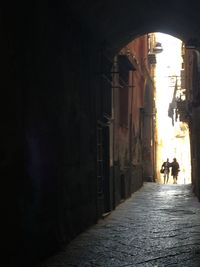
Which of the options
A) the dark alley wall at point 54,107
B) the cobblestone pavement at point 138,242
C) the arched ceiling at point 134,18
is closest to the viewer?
the dark alley wall at point 54,107

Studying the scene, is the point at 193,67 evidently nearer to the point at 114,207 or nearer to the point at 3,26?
the point at 114,207

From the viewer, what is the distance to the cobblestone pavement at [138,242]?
6141 millimetres

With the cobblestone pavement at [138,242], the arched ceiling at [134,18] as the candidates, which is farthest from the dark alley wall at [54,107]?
the cobblestone pavement at [138,242]

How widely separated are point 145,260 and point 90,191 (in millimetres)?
3496

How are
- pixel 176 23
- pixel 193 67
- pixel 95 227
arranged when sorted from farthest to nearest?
pixel 193 67
pixel 176 23
pixel 95 227

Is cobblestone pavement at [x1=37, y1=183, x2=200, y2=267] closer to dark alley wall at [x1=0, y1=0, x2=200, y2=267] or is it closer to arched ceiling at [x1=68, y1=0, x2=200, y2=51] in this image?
dark alley wall at [x1=0, y1=0, x2=200, y2=267]

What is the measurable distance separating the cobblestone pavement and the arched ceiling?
355 cm

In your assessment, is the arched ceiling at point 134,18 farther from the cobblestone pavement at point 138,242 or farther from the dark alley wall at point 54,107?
the cobblestone pavement at point 138,242

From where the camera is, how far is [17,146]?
5641 millimetres

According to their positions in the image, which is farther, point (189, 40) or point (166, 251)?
point (189, 40)

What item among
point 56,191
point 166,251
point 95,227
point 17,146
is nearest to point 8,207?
point 17,146

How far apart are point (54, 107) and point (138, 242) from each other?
88.2 inches

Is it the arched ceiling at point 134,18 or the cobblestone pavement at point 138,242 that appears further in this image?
the arched ceiling at point 134,18

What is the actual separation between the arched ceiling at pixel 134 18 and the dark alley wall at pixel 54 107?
0.02 meters
